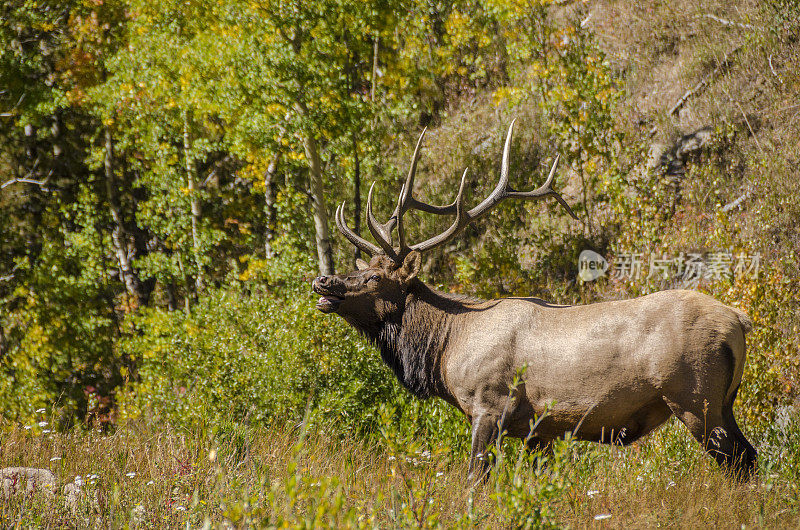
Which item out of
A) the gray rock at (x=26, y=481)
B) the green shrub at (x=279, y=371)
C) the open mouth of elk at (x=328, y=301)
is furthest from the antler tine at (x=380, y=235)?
the gray rock at (x=26, y=481)

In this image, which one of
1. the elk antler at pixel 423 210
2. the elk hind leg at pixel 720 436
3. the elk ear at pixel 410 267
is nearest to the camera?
the elk hind leg at pixel 720 436

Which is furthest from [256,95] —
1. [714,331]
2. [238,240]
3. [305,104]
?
[714,331]

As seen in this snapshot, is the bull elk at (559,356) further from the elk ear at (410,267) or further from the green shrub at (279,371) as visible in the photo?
the green shrub at (279,371)

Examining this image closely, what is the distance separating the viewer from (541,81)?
40.5ft

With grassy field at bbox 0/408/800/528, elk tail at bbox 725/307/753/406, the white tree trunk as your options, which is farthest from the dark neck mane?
the white tree trunk

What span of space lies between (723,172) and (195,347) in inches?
338

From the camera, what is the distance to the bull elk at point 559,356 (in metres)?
4.54

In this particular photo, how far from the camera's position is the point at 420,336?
5586 mm

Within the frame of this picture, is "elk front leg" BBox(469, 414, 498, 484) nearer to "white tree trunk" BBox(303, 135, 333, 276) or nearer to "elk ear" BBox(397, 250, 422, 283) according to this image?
"elk ear" BBox(397, 250, 422, 283)

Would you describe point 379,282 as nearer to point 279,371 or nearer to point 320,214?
point 279,371

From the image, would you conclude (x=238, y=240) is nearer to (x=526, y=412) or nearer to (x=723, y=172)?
(x=723, y=172)

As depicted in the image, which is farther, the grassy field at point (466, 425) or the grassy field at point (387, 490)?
the grassy field at point (466, 425)

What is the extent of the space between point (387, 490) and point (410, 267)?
80.8 inches

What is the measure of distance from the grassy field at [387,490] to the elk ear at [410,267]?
1364 mm
